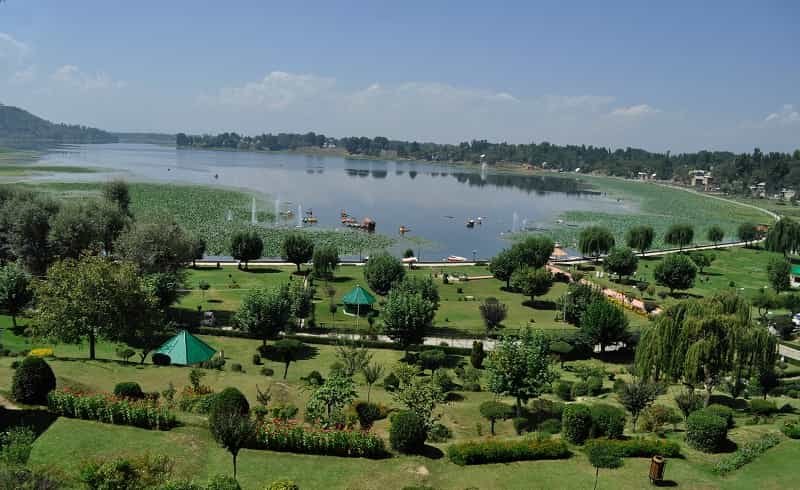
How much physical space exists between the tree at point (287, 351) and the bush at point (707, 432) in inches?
735

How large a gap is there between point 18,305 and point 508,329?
31.5 metres

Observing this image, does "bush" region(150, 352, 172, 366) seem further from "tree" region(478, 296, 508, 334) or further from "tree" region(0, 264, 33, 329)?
"tree" region(478, 296, 508, 334)

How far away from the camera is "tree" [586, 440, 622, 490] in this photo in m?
17.7

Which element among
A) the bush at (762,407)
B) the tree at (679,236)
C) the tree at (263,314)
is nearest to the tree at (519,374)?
the bush at (762,407)

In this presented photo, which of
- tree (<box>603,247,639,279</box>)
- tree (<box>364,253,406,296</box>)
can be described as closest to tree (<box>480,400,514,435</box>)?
tree (<box>364,253,406,296</box>)

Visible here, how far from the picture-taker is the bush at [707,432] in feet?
65.0

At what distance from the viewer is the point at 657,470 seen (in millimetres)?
17250

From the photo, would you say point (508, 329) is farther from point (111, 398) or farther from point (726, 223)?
point (726, 223)

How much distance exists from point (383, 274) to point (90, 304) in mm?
22500

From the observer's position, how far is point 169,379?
84.9 ft

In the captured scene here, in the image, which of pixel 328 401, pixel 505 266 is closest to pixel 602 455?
pixel 328 401

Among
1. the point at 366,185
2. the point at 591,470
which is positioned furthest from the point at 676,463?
the point at 366,185

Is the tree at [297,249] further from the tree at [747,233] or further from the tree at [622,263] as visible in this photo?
the tree at [747,233]

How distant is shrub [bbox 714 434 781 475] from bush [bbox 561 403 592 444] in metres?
4.05
